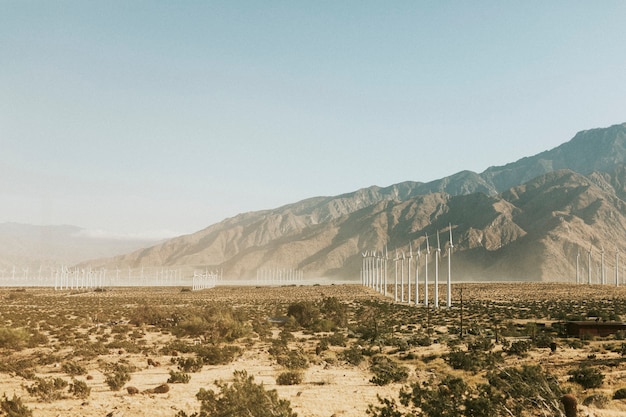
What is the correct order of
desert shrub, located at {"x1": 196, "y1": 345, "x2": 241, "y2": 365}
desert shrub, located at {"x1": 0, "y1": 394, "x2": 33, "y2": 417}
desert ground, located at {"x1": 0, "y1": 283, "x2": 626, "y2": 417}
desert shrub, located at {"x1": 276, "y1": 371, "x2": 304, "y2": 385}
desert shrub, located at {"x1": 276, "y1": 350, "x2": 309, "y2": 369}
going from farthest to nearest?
desert shrub, located at {"x1": 196, "y1": 345, "x2": 241, "y2": 365}, desert shrub, located at {"x1": 276, "y1": 350, "x2": 309, "y2": 369}, desert shrub, located at {"x1": 276, "y1": 371, "x2": 304, "y2": 385}, desert ground, located at {"x1": 0, "y1": 283, "x2": 626, "y2": 417}, desert shrub, located at {"x1": 0, "y1": 394, "x2": 33, "y2": 417}

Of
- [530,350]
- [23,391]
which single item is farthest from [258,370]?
[530,350]

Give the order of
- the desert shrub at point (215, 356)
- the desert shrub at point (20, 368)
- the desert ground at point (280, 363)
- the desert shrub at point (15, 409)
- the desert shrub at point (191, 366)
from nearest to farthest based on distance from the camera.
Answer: the desert shrub at point (15, 409)
the desert ground at point (280, 363)
the desert shrub at point (20, 368)
the desert shrub at point (191, 366)
the desert shrub at point (215, 356)

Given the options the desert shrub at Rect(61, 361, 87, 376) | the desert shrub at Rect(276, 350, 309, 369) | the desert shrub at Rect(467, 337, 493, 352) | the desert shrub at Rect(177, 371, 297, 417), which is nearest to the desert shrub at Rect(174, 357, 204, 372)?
the desert shrub at Rect(276, 350, 309, 369)

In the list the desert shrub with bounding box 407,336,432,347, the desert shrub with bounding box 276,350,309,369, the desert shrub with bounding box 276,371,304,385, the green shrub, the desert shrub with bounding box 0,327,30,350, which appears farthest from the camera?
the desert shrub with bounding box 407,336,432,347

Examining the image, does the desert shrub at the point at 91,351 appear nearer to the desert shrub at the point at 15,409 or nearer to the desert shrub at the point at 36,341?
the desert shrub at the point at 36,341

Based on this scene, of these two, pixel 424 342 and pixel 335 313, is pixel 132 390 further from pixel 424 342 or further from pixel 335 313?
pixel 335 313

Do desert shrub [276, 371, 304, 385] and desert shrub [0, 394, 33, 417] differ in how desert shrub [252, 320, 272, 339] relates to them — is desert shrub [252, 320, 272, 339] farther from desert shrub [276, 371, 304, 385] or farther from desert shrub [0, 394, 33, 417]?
desert shrub [0, 394, 33, 417]

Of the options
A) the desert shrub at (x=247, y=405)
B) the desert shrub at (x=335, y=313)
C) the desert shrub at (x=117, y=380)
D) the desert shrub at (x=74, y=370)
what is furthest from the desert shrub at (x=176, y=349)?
the desert shrub at (x=335, y=313)

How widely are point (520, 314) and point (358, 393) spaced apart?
40.0 m

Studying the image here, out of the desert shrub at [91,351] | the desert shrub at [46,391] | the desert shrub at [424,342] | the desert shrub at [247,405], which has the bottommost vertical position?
the desert shrub at [91,351]

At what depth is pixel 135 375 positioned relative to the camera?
22594 millimetres

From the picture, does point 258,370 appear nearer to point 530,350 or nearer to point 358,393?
point 358,393

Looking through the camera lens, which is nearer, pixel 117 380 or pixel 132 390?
pixel 132 390

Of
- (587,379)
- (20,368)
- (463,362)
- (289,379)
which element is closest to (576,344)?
(463,362)
